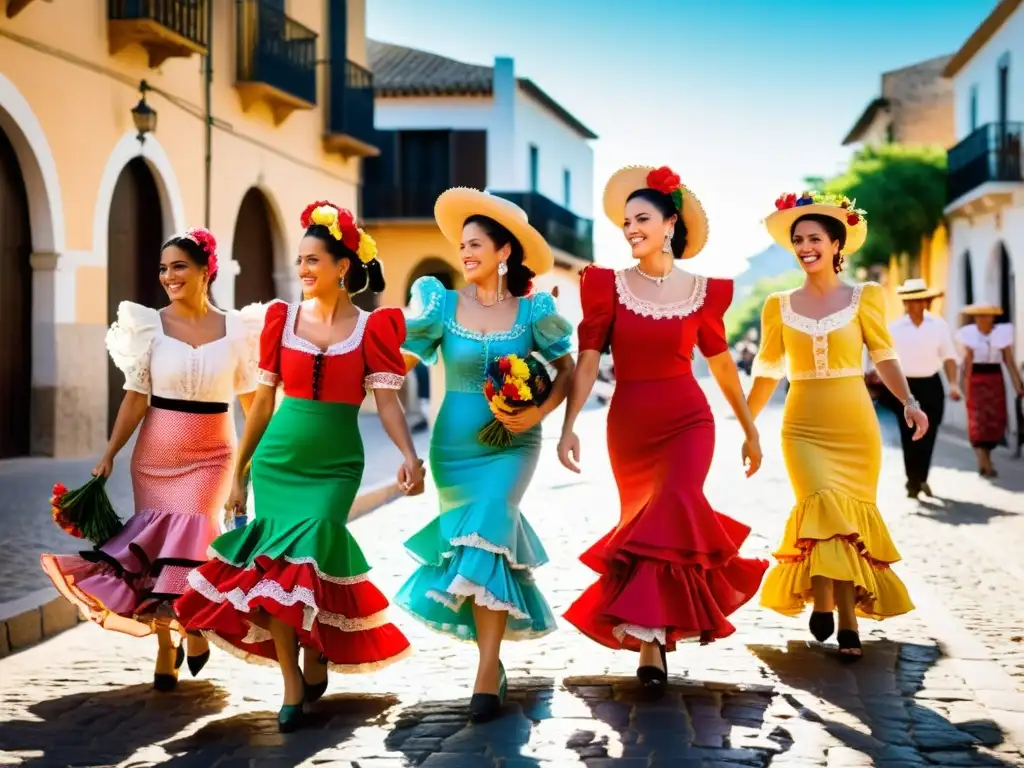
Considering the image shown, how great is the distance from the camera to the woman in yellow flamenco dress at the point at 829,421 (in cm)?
714

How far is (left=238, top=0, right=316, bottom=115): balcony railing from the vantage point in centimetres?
2169

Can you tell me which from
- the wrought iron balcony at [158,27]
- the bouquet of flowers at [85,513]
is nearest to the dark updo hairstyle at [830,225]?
the bouquet of flowers at [85,513]

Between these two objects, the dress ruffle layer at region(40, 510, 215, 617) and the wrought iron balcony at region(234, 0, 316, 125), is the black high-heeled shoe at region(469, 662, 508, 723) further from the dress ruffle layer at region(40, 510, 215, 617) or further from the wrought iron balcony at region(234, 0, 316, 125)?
the wrought iron balcony at region(234, 0, 316, 125)

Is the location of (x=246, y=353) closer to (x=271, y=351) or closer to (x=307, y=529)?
(x=271, y=351)

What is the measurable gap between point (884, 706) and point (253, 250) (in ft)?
64.0

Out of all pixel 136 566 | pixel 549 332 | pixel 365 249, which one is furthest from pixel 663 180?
pixel 136 566

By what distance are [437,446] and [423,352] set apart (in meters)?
0.41

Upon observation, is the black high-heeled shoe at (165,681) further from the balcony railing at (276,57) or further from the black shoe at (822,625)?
the balcony railing at (276,57)

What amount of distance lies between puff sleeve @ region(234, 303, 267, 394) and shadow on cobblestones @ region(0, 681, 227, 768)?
4.28 feet

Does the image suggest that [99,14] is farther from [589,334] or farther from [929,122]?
[929,122]

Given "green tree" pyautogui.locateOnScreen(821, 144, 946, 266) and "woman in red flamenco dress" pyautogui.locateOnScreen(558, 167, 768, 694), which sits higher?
"green tree" pyautogui.locateOnScreen(821, 144, 946, 266)

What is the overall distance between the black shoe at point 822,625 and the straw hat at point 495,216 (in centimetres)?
208

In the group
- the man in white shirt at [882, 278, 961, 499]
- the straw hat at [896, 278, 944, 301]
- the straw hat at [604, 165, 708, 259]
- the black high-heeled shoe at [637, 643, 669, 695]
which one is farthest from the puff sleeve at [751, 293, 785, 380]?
the straw hat at [896, 278, 944, 301]

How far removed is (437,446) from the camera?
623 cm
